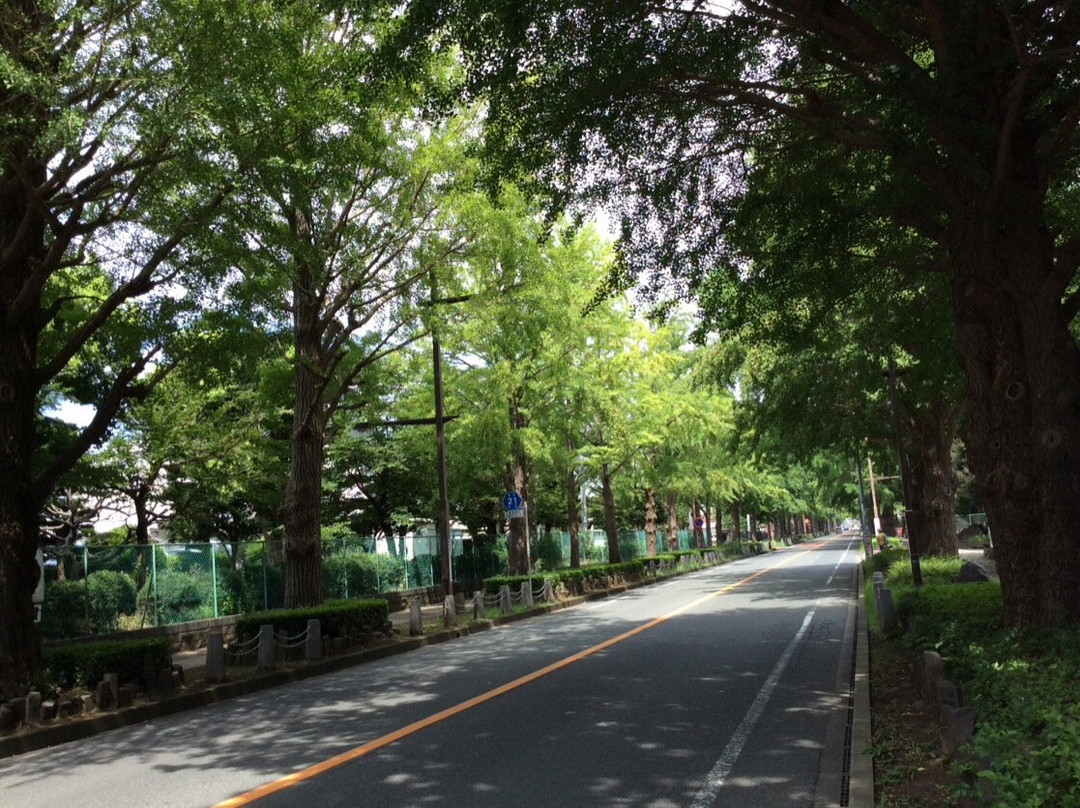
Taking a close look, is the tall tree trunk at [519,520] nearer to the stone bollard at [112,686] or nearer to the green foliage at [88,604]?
the green foliage at [88,604]

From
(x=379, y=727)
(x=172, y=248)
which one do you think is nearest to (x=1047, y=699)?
(x=379, y=727)

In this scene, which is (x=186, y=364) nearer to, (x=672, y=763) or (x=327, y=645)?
(x=327, y=645)

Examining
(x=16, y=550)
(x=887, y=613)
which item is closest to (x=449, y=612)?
(x=887, y=613)

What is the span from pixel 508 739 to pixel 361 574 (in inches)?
687

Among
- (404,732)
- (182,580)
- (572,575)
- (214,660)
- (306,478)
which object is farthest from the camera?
(572,575)

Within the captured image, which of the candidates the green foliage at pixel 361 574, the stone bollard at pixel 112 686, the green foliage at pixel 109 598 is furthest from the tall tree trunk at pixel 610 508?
the stone bollard at pixel 112 686

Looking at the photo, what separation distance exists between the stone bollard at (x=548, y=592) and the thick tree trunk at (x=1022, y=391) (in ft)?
55.6

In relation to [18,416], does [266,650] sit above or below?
below

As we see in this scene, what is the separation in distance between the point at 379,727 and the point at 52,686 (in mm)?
4609

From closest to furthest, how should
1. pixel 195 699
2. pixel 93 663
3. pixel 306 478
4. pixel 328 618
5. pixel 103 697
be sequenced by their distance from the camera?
pixel 103 697 < pixel 93 663 < pixel 195 699 < pixel 328 618 < pixel 306 478

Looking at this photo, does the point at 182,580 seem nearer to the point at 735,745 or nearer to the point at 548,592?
the point at 548,592

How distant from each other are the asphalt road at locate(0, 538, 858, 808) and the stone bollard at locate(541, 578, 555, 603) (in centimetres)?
1009

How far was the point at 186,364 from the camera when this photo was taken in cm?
1264

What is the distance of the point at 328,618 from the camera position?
48.2 ft
